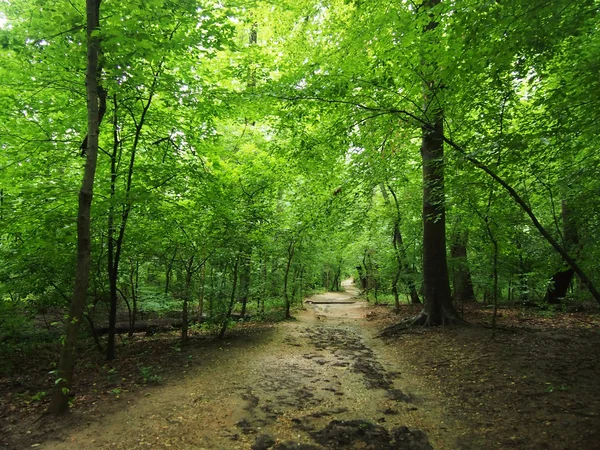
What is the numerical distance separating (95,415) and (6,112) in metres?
6.26

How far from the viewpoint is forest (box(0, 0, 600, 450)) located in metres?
4.23

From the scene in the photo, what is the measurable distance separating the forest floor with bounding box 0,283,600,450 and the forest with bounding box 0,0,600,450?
5 cm

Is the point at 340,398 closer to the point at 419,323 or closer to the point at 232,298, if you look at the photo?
the point at 232,298

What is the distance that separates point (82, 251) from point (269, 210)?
21.0 feet

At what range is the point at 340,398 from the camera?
204 inches

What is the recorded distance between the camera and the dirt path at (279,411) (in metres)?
3.86

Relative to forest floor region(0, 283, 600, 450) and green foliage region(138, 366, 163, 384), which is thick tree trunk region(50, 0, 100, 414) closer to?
forest floor region(0, 283, 600, 450)

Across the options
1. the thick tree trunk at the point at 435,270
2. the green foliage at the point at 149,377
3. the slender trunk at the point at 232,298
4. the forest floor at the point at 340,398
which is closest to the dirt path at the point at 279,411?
the forest floor at the point at 340,398

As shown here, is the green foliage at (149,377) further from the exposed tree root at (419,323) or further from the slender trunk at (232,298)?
the exposed tree root at (419,323)

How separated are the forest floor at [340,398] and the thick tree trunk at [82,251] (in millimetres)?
408

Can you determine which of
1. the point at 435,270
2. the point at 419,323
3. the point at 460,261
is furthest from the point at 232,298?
the point at 460,261

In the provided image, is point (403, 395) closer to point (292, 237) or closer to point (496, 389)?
point (496, 389)

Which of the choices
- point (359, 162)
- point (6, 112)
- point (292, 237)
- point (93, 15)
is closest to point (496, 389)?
point (359, 162)

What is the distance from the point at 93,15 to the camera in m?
4.64
